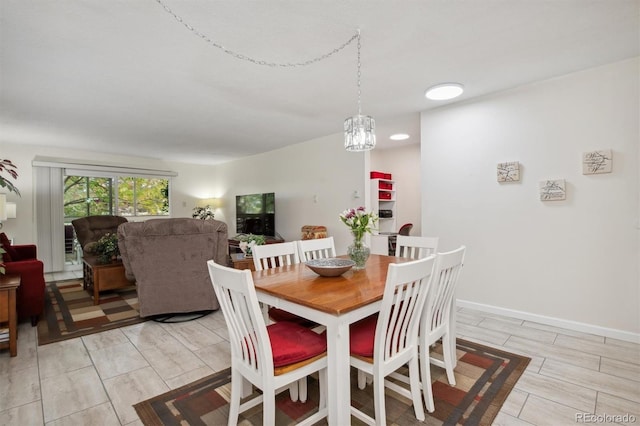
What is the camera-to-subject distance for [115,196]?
6.39 m

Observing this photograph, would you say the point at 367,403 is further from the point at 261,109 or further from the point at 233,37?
the point at 261,109

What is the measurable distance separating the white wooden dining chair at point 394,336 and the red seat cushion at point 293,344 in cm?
19

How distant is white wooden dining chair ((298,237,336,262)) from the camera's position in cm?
247

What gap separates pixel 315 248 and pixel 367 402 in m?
1.20

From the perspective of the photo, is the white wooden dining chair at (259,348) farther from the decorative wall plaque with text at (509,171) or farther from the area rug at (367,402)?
the decorative wall plaque with text at (509,171)

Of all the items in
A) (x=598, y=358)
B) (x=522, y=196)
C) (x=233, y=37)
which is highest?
(x=233, y=37)

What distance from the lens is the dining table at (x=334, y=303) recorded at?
1.30m

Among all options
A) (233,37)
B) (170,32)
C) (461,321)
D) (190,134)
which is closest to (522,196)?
(461,321)

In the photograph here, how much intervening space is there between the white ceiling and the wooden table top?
164 centimetres

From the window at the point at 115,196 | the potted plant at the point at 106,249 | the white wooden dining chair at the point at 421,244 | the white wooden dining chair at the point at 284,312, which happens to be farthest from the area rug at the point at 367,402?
the window at the point at 115,196

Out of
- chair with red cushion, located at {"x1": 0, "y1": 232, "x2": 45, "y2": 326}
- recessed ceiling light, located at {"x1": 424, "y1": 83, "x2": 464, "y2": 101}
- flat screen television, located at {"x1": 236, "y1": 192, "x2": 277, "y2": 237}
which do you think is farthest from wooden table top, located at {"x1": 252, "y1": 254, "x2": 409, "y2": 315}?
flat screen television, located at {"x1": 236, "y1": 192, "x2": 277, "y2": 237}

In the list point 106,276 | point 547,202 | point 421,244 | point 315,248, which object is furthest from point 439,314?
point 106,276

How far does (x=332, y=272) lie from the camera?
5.98ft

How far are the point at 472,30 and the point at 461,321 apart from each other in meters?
2.58
